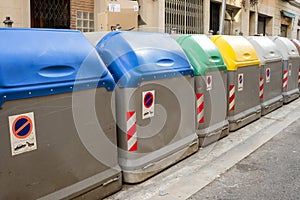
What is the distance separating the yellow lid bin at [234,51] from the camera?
18.6 ft

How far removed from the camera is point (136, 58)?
366cm

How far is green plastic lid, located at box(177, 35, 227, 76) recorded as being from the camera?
4.84 metres

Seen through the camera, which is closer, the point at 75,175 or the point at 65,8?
the point at 75,175

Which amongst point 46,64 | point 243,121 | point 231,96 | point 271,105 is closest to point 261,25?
point 271,105

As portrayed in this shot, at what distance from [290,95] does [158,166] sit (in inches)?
231

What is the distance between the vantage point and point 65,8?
8570 millimetres

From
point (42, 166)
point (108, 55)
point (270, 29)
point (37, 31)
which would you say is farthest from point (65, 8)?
point (270, 29)

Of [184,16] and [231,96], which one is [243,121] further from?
[184,16]

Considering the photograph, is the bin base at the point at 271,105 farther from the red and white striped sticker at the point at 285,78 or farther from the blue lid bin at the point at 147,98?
the blue lid bin at the point at 147,98

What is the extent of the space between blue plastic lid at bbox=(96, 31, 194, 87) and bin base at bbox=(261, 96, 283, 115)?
347 centimetres

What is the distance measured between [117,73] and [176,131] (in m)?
1.19

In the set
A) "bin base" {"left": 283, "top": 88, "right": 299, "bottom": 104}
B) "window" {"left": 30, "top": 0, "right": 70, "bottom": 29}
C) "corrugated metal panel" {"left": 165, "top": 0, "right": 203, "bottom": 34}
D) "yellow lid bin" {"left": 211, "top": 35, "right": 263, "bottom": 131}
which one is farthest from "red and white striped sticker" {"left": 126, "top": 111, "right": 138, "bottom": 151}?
"corrugated metal panel" {"left": 165, "top": 0, "right": 203, "bottom": 34}

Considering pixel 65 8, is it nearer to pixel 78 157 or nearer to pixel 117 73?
pixel 117 73

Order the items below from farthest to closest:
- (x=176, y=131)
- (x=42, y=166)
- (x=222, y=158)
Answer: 1. (x=222, y=158)
2. (x=176, y=131)
3. (x=42, y=166)
